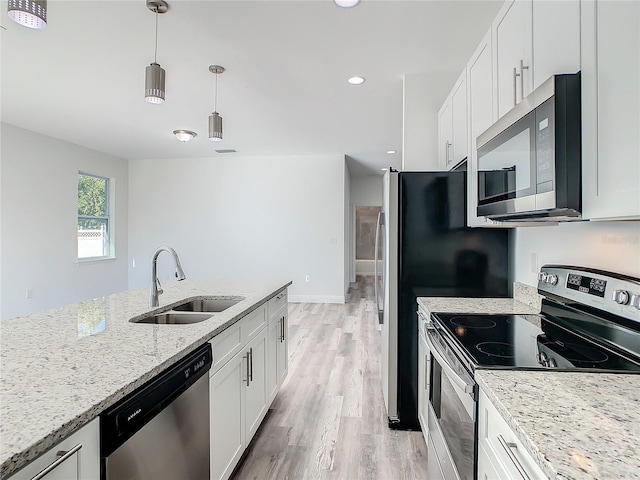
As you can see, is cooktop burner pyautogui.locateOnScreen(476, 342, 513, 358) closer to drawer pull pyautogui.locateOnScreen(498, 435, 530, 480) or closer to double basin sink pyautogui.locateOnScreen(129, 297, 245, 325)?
drawer pull pyautogui.locateOnScreen(498, 435, 530, 480)

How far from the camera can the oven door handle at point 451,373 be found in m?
1.15

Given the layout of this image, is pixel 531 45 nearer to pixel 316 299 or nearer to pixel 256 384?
pixel 256 384

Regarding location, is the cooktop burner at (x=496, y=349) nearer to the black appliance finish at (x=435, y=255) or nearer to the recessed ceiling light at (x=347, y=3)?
the black appliance finish at (x=435, y=255)

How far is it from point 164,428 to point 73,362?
0.36m

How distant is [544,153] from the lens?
1176mm

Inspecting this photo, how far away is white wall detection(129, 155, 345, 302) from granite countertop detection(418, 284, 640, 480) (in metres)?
5.63

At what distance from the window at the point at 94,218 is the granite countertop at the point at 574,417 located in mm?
6821

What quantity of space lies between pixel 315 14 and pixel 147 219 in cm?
605

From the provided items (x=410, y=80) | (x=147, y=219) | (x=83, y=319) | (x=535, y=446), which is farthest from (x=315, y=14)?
(x=147, y=219)

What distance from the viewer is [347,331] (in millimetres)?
Answer: 4871

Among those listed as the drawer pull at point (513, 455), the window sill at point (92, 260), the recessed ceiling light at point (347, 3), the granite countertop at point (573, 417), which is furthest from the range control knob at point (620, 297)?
the window sill at point (92, 260)

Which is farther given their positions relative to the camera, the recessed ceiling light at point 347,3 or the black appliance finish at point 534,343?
the recessed ceiling light at point 347,3

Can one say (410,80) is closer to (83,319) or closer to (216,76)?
(216,76)

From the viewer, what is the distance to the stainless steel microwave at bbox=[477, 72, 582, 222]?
1.11 metres
